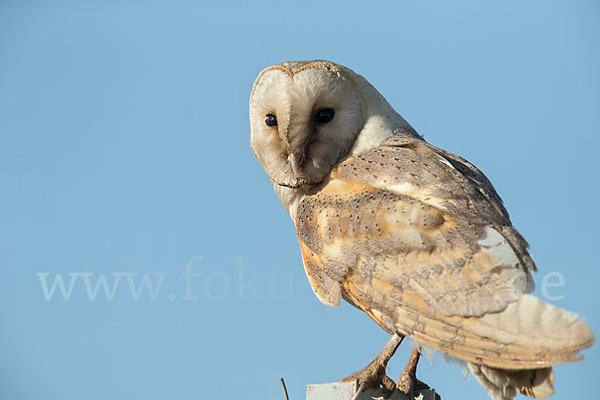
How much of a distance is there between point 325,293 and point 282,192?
1157 millimetres

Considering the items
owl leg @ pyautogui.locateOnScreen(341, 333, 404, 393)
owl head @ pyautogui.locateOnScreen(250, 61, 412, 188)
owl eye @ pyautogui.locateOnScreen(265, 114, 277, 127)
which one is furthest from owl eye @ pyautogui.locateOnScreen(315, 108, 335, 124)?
owl leg @ pyautogui.locateOnScreen(341, 333, 404, 393)

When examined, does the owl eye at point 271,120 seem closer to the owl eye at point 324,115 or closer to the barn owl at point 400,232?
the barn owl at point 400,232

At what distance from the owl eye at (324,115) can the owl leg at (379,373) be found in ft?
6.01

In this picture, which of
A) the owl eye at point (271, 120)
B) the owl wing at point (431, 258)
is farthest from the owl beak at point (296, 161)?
the owl eye at point (271, 120)

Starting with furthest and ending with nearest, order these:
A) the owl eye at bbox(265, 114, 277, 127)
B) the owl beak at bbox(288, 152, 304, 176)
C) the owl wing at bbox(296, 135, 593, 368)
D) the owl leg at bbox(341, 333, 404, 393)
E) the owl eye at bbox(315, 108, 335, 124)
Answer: the owl eye at bbox(265, 114, 277, 127) → the owl eye at bbox(315, 108, 335, 124) → the owl beak at bbox(288, 152, 304, 176) → the owl leg at bbox(341, 333, 404, 393) → the owl wing at bbox(296, 135, 593, 368)

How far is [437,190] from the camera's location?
723 cm

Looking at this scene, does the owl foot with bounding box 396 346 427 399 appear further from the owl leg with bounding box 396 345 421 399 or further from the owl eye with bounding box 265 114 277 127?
the owl eye with bounding box 265 114 277 127

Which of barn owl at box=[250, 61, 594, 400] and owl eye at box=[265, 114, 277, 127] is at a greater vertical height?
owl eye at box=[265, 114, 277, 127]

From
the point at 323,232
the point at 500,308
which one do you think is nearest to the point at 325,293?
the point at 323,232

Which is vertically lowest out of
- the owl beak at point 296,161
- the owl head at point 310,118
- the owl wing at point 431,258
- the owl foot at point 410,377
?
the owl foot at point 410,377

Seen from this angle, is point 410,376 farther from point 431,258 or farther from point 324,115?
point 324,115

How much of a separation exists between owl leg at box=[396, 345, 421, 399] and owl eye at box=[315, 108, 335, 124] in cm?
196

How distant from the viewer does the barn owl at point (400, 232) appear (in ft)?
21.5

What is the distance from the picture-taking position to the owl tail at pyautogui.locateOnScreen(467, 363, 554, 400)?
21.5 feet
